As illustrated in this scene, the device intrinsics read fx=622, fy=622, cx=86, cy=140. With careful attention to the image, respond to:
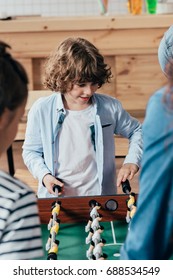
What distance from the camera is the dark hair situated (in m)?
0.64

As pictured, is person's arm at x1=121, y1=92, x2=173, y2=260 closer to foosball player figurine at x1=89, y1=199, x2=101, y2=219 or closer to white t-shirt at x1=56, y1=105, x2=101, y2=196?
foosball player figurine at x1=89, y1=199, x2=101, y2=219

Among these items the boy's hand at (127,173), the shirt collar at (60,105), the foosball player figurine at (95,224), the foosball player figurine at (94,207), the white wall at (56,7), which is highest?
the white wall at (56,7)

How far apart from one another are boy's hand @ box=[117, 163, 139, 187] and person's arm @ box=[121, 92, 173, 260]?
635mm

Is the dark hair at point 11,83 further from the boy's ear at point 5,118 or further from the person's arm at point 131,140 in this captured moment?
the person's arm at point 131,140

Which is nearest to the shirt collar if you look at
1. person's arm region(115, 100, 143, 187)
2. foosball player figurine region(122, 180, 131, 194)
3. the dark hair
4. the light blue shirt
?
the light blue shirt

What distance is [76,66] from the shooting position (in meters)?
1.34

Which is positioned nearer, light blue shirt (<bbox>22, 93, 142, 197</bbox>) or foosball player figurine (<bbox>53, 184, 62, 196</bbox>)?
foosball player figurine (<bbox>53, 184, 62, 196</bbox>)

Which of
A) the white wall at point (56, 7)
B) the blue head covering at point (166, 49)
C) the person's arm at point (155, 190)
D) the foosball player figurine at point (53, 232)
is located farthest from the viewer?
the white wall at point (56, 7)

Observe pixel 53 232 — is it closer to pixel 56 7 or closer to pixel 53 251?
→ pixel 53 251

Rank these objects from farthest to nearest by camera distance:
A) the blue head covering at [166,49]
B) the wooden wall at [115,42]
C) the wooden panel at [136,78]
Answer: the wooden panel at [136,78] < the wooden wall at [115,42] < the blue head covering at [166,49]

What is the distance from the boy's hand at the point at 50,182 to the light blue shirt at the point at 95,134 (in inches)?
1.7

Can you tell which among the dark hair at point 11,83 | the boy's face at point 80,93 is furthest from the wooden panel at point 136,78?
the dark hair at point 11,83

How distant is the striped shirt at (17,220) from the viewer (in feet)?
2.14
